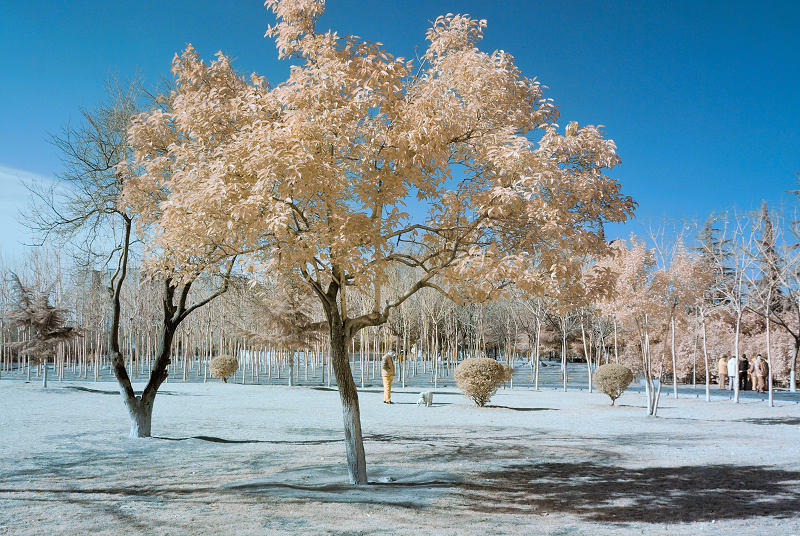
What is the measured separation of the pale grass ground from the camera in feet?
20.1

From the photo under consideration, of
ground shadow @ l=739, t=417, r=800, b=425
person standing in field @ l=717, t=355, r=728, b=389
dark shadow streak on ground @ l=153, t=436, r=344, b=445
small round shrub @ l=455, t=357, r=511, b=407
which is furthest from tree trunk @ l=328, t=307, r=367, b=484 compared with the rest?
person standing in field @ l=717, t=355, r=728, b=389

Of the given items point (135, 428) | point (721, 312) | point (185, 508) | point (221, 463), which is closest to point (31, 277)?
point (135, 428)

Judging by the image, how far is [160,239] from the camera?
691 cm

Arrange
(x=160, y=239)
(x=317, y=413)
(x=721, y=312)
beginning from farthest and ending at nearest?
(x=721, y=312) < (x=317, y=413) < (x=160, y=239)

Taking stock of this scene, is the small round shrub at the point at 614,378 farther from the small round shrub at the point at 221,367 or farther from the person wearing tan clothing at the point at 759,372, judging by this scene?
the small round shrub at the point at 221,367

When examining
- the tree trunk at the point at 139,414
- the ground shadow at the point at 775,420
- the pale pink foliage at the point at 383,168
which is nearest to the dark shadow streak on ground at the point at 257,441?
the tree trunk at the point at 139,414

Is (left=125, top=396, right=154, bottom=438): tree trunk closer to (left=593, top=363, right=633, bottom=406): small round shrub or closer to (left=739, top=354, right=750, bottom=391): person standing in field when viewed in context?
(left=593, top=363, right=633, bottom=406): small round shrub

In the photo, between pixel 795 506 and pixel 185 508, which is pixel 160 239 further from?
pixel 795 506

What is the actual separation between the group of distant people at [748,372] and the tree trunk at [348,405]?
968 inches

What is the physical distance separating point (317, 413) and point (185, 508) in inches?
458

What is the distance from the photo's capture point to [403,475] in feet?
28.5

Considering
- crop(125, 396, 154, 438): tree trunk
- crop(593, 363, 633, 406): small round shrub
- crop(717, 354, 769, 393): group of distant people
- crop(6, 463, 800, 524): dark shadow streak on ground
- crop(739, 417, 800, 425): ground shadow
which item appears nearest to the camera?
crop(6, 463, 800, 524): dark shadow streak on ground

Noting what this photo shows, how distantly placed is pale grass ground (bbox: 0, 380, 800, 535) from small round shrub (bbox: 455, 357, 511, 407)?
2467 millimetres

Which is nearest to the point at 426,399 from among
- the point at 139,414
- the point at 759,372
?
the point at 139,414
